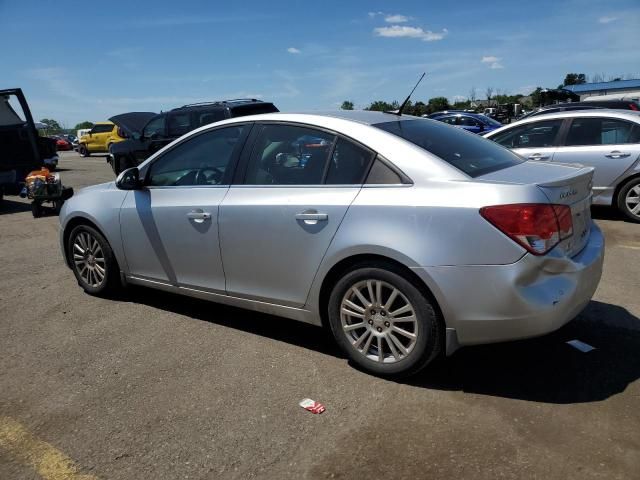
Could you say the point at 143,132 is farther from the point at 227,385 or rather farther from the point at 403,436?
the point at 403,436

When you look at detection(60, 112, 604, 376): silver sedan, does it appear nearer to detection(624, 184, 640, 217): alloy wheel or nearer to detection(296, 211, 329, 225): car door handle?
detection(296, 211, 329, 225): car door handle

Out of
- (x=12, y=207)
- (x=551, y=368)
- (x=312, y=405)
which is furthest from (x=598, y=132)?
(x=12, y=207)

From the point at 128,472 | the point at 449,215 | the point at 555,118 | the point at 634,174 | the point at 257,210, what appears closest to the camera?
the point at 128,472

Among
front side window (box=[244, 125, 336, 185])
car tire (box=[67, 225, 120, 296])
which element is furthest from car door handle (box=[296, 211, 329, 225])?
car tire (box=[67, 225, 120, 296])

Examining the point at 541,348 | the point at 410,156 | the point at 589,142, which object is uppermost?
the point at 410,156

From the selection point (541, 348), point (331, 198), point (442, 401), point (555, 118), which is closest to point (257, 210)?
point (331, 198)

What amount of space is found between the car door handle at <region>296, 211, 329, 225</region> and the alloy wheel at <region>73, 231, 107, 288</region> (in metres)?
2.30

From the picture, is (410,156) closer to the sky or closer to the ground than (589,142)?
closer to the sky

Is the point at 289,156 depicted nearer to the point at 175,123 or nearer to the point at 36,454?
the point at 36,454

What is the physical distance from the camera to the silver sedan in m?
2.96

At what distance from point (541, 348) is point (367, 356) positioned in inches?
49.0

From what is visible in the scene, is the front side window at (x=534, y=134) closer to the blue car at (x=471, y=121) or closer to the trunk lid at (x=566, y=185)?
the trunk lid at (x=566, y=185)

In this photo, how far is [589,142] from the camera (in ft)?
25.9

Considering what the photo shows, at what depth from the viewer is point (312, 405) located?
3.16 meters
